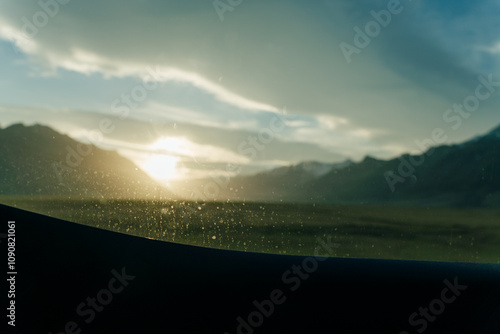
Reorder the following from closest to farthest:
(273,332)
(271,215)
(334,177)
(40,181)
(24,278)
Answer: (24,278), (273,332), (40,181), (271,215), (334,177)

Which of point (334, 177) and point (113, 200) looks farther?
point (334, 177)

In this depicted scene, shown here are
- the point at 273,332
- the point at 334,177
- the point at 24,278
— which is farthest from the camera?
the point at 334,177

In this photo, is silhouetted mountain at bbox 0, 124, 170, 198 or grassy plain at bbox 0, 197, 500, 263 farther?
silhouetted mountain at bbox 0, 124, 170, 198

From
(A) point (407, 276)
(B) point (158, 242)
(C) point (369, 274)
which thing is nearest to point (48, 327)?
(B) point (158, 242)

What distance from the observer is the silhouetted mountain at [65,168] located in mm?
2148

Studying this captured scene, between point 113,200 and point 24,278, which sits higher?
point 113,200

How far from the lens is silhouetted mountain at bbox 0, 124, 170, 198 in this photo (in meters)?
2.15

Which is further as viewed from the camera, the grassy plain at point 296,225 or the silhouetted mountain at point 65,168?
the silhouetted mountain at point 65,168

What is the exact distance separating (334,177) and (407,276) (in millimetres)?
1693

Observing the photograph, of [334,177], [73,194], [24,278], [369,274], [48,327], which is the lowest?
[48,327]

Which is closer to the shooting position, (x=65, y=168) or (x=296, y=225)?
(x=65, y=168)

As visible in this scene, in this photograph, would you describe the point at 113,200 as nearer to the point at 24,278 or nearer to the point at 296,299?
the point at 24,278

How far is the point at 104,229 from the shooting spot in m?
1.45

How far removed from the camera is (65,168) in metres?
2.22
